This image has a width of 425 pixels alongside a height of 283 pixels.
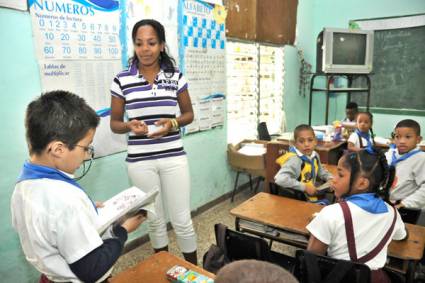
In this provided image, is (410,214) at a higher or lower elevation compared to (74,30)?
lower

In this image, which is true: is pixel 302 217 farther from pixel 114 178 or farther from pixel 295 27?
pixel 295 27

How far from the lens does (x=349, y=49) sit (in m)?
4.49

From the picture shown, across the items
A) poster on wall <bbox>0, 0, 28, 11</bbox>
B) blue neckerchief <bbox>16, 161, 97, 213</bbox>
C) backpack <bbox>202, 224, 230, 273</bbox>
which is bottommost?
backpack <bbox>202, 224, 230, 273</bbox>

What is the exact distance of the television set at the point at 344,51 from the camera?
4324mm

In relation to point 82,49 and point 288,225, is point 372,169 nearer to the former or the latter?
point 288,225

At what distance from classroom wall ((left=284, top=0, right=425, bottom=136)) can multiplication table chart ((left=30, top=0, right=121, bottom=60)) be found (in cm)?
307

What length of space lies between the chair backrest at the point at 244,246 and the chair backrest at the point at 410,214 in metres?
1.05

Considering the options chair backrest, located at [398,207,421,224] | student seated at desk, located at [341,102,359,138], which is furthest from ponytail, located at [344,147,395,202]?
student seated at desk, located at [341,102,359,138]

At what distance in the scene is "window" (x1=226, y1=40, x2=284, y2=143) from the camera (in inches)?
157

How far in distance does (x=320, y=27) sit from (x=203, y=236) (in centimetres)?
404

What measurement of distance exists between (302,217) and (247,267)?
4.13 feet

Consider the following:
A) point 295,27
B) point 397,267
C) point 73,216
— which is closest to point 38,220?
point 73,216

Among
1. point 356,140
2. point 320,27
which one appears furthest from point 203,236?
point 320,27

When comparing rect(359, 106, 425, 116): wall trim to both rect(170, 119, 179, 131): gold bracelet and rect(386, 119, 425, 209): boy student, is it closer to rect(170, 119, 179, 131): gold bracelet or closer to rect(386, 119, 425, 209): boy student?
rect(386, 119, 425, 209): boy student
